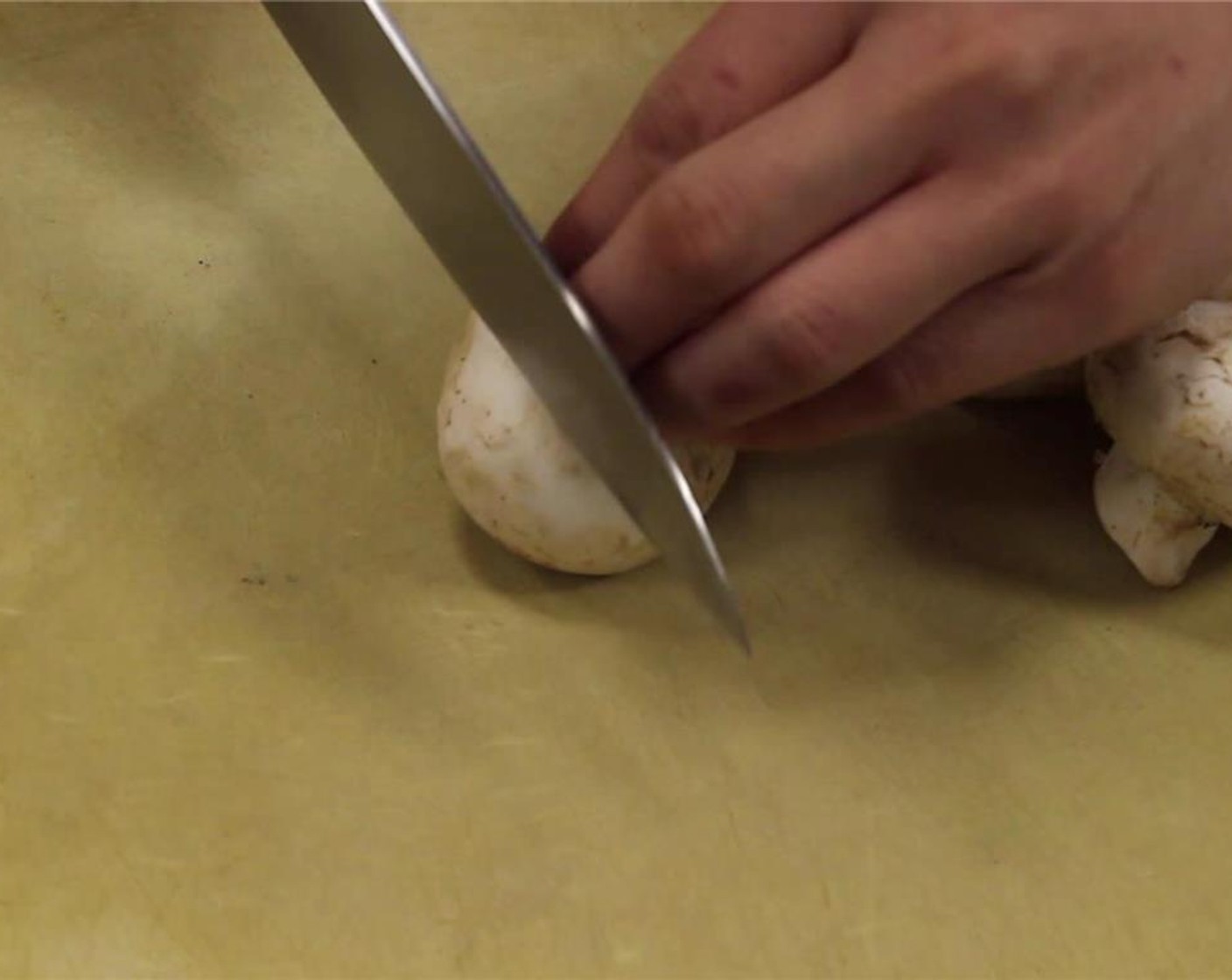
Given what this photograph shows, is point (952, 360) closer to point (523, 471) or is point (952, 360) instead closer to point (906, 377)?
point (906, 377)

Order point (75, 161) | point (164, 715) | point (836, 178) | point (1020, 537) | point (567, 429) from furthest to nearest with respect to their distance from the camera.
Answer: point (75, 161) < point (1020, 537) < point (164, 715) < point (567, 429) < point (836, 178)

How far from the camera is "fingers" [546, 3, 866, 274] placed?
2.04 feet

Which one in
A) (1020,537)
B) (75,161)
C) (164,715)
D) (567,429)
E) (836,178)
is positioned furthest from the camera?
(75,161)

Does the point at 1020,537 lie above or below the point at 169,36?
below

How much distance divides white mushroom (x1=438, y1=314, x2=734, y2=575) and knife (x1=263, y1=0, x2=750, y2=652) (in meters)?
0.10

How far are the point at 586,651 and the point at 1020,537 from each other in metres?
0.31

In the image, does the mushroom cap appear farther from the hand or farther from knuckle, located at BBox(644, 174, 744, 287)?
knuckle, located at BBox(644, 174, 744, 287)

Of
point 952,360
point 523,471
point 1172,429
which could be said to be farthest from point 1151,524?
point 523,471

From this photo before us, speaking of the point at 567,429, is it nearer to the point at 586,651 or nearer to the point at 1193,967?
the point at 586,651

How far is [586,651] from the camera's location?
0.85 meters

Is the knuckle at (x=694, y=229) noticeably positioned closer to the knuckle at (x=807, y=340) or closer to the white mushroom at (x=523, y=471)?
the knuckle at (x=807, y=340)

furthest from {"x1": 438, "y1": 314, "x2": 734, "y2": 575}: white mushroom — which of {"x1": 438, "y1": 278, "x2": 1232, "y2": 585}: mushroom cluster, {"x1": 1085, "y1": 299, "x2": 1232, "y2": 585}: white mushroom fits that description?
{"x1": 1085, "y1": 299, "x2": 1232, "y2": 585}: white mushroom

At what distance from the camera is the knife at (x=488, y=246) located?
581 mm

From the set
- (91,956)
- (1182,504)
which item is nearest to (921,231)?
(1182,504)
